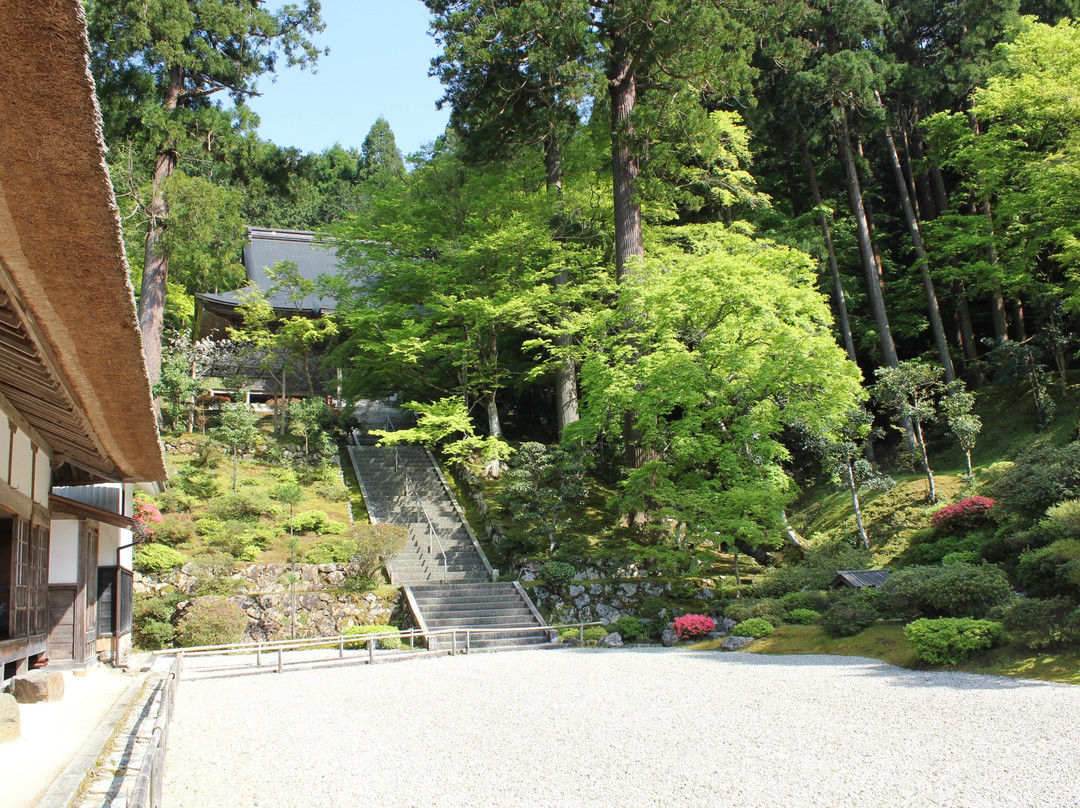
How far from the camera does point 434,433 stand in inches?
796

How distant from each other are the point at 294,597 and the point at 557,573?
537 cm

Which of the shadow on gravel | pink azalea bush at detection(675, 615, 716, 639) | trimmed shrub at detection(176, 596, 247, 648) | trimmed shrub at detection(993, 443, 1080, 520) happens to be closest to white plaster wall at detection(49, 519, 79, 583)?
trimmed shrub at detection(176, 596, 247, 648)

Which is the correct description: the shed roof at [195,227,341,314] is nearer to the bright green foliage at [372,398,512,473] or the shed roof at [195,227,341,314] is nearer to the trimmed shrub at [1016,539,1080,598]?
the bright green foliage at [372,398,512,473]

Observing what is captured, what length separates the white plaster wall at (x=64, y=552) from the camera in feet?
29.2

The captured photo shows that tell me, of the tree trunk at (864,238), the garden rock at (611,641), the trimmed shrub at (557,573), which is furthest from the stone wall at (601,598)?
the tree trunk at (864,238)

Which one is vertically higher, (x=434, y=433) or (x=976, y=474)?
(x=434, y=433)

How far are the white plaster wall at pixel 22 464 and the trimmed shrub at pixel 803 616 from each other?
1139cm

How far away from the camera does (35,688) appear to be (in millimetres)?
7074

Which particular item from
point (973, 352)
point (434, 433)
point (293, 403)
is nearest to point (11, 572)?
point (434, 433)

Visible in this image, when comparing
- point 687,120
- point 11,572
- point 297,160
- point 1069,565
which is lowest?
point 1069,565

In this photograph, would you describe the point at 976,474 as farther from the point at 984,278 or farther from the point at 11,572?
the point at 11,572

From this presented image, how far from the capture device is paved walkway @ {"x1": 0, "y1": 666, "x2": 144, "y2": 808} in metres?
4.45

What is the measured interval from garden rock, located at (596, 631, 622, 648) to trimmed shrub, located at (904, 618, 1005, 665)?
5.72m

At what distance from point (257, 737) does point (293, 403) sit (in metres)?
17.1
